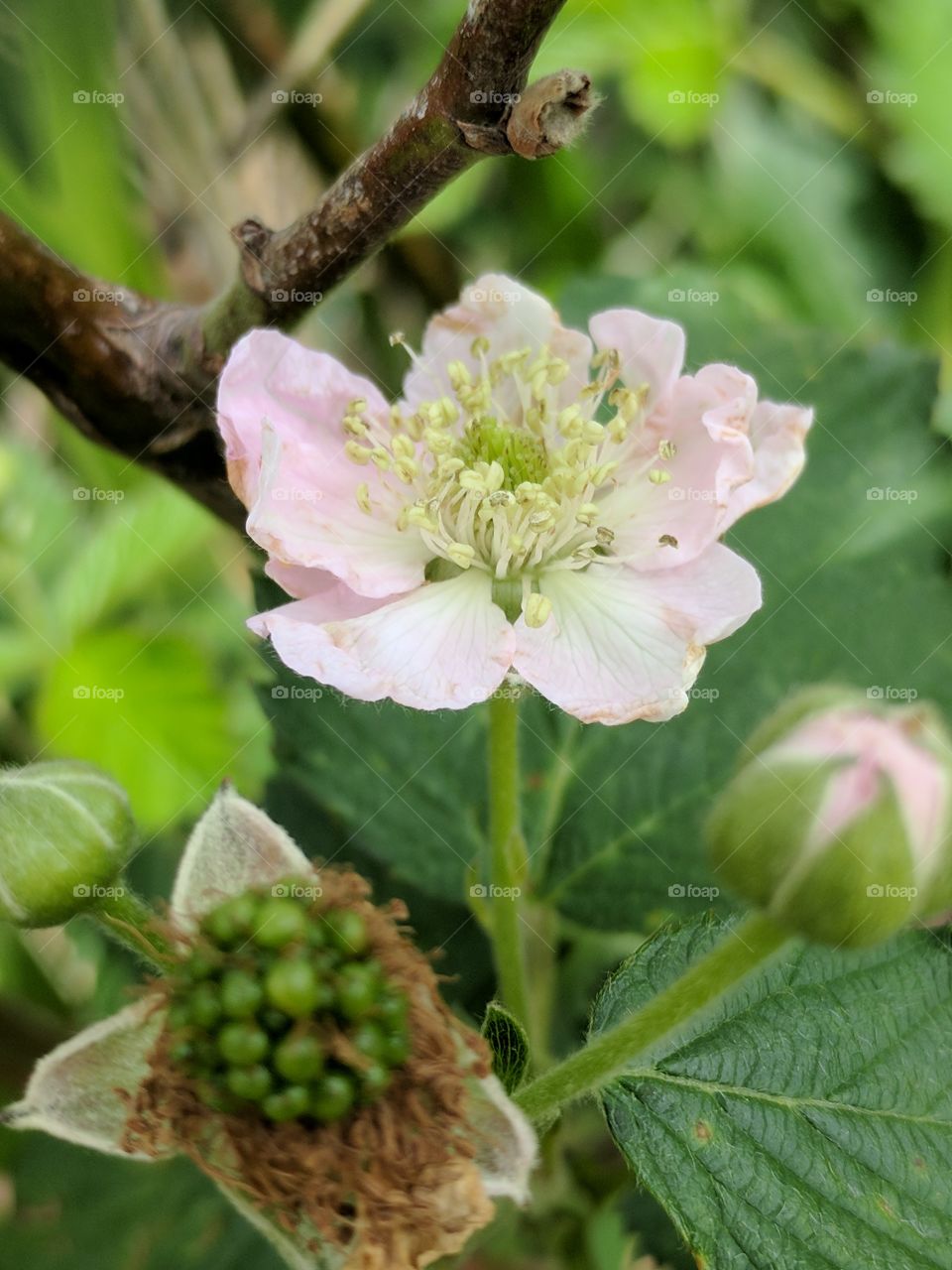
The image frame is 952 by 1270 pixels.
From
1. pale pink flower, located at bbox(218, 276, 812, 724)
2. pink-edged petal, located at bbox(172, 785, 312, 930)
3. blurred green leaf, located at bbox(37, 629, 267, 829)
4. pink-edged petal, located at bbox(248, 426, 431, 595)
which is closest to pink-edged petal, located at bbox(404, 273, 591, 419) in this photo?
pale pink flower, located at bbox(218, 276, 812, 724)

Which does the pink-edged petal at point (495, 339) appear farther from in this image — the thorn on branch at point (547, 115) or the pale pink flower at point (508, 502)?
the thorn on branch at point (547, 115)

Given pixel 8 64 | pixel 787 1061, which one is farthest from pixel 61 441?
pixel 787 1061

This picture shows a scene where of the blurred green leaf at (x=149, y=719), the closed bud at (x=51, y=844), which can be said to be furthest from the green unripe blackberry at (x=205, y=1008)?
the blurred green leaf at (x=149, y=719)

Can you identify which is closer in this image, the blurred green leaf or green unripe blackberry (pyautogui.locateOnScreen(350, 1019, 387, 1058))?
green unripe blackberry (pyautogui.locateOnScreen(350, 1019, 387, 1058))

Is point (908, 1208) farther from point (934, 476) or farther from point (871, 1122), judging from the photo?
point (934, 476)

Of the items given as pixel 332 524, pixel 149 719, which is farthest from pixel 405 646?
pixel 149 719

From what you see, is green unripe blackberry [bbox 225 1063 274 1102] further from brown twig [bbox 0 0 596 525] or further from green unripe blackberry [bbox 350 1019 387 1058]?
brown twig [bbox 0 0 596 525]

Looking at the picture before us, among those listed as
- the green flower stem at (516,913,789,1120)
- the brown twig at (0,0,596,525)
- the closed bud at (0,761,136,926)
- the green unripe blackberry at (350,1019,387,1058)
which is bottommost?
the green flower stem at (516,913,789,1120)

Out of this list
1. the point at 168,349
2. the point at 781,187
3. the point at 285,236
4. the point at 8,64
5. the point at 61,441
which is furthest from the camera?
the point at 781,187
